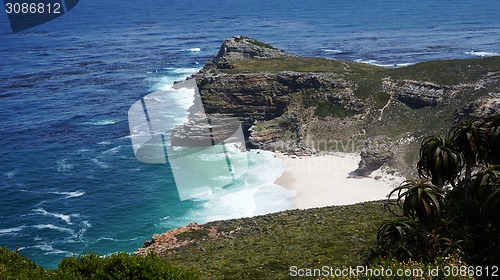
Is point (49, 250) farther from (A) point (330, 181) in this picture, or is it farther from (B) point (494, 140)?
(B) point (494, 140)

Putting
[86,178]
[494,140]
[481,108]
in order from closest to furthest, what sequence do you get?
[494,140] < [481,108] < [86,178]

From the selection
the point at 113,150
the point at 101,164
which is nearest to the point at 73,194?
the point at 101,164

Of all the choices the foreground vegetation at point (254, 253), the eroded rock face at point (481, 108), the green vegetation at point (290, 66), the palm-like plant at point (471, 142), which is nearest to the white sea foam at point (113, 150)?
the green vegetation at point (290, 66)

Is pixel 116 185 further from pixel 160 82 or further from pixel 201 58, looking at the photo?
pixel 201 58

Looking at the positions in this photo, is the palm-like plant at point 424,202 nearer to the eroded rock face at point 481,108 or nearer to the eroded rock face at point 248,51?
the eroded rock face at point 481,108

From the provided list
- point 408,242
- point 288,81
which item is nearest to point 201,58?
point 288,81

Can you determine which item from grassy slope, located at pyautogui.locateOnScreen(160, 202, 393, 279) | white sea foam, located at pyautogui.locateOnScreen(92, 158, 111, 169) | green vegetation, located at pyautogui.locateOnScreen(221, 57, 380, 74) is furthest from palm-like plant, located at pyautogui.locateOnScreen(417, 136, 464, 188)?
green vegetation, located at pyautogui.locateOnScreen(221, 57, 380, 74)

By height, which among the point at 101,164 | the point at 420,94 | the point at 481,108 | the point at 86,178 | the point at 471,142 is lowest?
the point at 86,178
